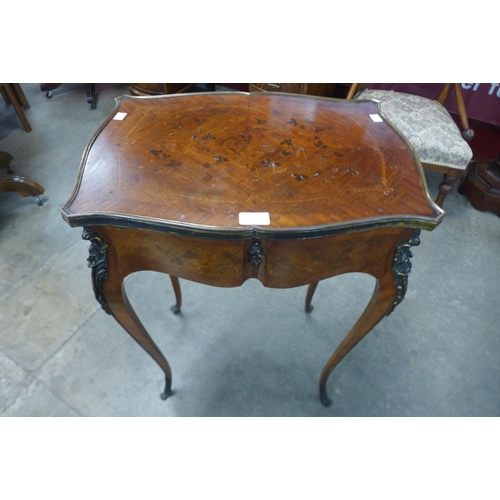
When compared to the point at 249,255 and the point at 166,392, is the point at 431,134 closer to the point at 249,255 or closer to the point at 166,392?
the point at 249,255

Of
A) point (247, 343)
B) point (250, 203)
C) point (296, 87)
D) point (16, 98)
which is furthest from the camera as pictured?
point (16, 98)

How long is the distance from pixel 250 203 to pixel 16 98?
111 inches

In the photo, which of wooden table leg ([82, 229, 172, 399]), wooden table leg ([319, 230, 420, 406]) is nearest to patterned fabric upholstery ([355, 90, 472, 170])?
wooden table leg ([319, 230, 420, 406])

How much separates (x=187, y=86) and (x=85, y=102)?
940 mm

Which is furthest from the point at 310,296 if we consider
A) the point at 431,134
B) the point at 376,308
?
the point at 431,134

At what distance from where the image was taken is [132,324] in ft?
3.26

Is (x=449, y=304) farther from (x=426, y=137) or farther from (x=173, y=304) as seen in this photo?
(x=173, y=304)

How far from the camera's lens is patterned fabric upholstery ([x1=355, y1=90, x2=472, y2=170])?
5.26ft

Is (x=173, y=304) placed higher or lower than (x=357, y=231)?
lower

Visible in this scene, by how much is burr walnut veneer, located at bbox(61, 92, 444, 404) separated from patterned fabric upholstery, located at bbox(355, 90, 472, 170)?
0.75 meters

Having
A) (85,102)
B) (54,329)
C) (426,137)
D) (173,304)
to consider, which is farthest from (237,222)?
(85,102)

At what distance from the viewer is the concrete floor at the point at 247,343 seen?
1286mm

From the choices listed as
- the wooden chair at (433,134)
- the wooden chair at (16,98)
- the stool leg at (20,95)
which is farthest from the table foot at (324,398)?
the stool leg at (20,95)

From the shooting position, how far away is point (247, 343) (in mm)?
1449
